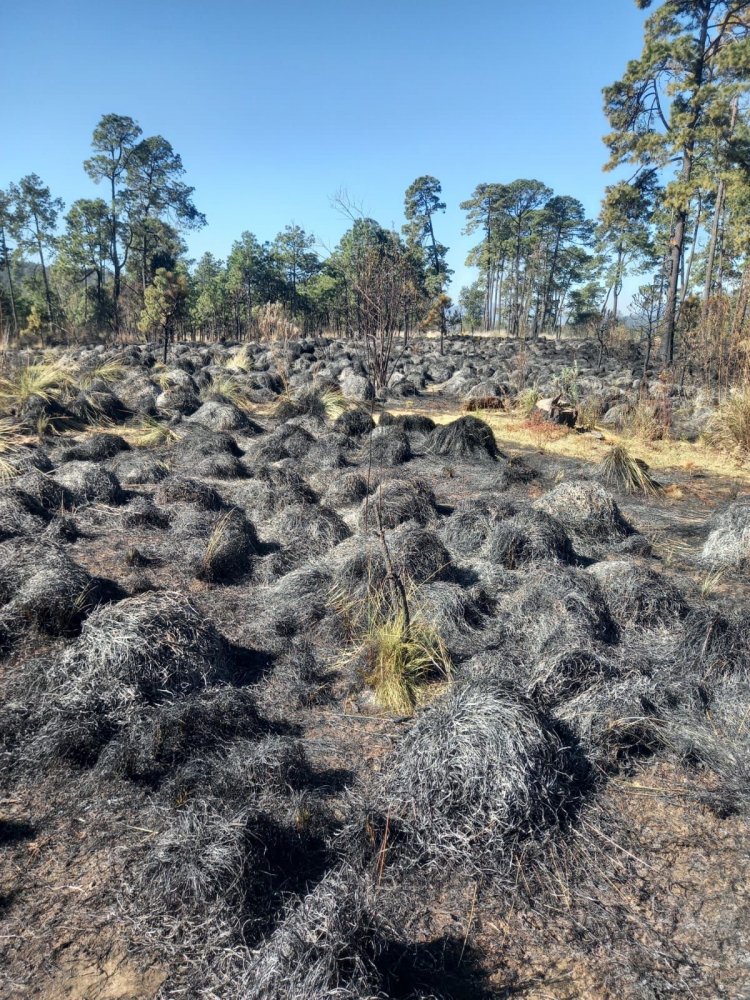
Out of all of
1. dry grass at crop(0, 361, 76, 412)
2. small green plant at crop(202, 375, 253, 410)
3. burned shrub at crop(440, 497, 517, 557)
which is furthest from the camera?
small green plant at crop(202, 375, 253, 410)

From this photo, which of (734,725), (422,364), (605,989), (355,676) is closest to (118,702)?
(355,676)

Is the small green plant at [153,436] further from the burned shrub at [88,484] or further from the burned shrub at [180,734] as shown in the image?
the burned shrub at [180,734]

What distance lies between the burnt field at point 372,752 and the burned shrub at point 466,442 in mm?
3125

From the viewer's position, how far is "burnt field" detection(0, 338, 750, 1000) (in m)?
2.19

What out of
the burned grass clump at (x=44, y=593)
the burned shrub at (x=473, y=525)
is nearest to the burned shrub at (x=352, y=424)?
the burned shrub at (x=473, y=525)

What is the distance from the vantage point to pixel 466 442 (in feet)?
32.4

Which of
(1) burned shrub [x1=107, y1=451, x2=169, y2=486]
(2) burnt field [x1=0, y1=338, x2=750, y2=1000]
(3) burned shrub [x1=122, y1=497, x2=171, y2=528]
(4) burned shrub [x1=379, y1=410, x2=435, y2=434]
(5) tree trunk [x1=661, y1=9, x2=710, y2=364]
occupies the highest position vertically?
(5) tree trunk [x1=661, y1=9, x2=710, y2=364]

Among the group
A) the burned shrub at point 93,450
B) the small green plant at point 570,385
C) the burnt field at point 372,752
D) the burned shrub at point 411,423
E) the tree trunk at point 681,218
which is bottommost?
the burnt field at point 372,752

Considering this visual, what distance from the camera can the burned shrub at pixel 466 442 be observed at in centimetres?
980

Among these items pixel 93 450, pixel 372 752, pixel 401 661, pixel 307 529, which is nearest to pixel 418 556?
pixel 401 661

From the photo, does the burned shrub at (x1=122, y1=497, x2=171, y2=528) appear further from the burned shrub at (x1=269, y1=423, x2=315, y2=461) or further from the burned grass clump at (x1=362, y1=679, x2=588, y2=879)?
the burned grass clump at (x1=362, y1=679, x2=588, y2=879)

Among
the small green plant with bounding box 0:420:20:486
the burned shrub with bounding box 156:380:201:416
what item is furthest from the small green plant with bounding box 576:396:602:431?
the small green plant with bounding box 0:420:20:486

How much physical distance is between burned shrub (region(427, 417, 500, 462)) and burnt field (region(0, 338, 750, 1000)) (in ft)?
10.3

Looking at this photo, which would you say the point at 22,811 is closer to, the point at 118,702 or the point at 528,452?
the point at 118,702
